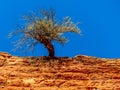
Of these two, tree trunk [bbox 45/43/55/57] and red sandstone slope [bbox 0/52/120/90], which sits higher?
tree trunk [bbox 45/43/55/57]

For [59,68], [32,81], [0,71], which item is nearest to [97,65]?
[59,68]

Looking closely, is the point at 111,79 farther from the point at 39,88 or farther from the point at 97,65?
the point at 39,88

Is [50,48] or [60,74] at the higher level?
[50,48]

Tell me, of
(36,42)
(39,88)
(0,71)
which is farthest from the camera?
(36,42)

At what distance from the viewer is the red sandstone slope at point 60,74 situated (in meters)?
22.5

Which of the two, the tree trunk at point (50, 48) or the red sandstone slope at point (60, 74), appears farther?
the tree trunk at point (50, 48)

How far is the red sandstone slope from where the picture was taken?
2245 cm

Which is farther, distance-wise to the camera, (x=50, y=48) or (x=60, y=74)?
(x=50, y=48)

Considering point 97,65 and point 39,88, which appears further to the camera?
point 97,65

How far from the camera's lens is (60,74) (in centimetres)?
2356

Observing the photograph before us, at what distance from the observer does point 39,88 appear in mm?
22375

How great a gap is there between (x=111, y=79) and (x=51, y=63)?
4.26 meters

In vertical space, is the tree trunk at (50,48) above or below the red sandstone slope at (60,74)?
above

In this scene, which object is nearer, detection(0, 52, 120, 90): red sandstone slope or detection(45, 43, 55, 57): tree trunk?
detection(0, 52, 120, 90): red sandstone slope
